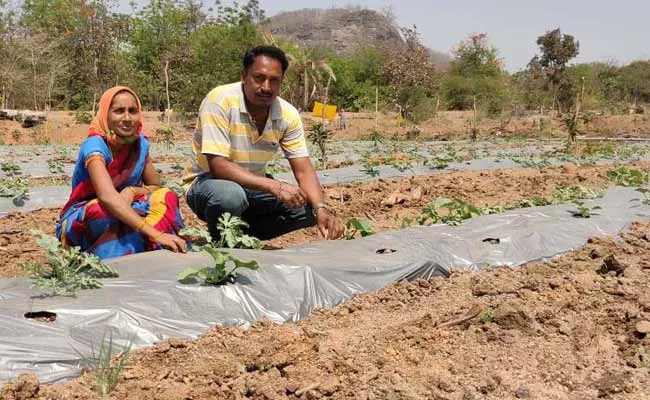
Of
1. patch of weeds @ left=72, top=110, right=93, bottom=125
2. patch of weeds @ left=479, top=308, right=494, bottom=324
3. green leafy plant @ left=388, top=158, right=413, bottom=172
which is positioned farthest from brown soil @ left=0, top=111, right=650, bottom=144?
patch of weeds @ left=479, top=308, right=494, bottom=324

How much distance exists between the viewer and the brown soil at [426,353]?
1.86 meters

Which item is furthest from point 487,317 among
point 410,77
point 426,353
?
point 410,77

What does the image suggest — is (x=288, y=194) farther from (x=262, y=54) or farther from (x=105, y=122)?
(x=105, y=122)

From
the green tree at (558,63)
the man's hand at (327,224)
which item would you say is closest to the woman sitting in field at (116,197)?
the man's hand at (327,224)

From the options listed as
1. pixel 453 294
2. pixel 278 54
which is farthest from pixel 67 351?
pixel 278 54

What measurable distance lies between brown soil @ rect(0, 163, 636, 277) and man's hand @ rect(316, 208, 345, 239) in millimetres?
734

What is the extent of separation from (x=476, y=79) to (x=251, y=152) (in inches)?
1082

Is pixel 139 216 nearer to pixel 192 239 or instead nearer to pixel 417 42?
pixel 192 239

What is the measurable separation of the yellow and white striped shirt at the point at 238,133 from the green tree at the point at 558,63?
22.0 metres

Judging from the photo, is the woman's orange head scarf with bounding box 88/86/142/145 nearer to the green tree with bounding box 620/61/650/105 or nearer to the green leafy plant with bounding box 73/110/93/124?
the green leafy plant with bounding box 73/110/93/124

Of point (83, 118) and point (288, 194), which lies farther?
point (83, 118)

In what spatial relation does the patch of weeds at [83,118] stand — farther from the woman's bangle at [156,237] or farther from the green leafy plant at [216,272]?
the green leafy plant at [216,272]

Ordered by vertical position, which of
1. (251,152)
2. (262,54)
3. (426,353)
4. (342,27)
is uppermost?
(342,27)

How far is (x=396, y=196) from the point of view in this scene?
5.53 metres
